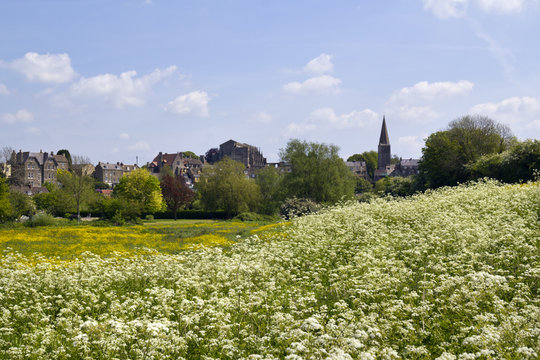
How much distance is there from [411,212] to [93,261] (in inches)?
474

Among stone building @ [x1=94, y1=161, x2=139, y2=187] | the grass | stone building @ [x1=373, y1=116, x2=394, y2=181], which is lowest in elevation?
the grass

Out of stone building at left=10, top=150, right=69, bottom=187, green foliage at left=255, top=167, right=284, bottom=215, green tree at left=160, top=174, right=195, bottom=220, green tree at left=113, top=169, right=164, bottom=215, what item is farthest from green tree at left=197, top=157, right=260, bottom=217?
stone building at left=10, top=150, right=69, bottom=187

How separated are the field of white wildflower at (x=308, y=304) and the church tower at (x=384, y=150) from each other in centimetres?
15286

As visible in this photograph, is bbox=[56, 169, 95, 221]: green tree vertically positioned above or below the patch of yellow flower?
above

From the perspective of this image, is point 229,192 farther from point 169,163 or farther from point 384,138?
point 384,138

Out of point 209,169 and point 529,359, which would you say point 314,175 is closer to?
point 209,169

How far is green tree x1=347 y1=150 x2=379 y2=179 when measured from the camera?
17500 cm

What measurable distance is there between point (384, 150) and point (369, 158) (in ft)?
41.6

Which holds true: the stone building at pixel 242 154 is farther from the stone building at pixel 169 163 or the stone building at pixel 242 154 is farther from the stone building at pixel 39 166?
the stone building at pixel 39 166

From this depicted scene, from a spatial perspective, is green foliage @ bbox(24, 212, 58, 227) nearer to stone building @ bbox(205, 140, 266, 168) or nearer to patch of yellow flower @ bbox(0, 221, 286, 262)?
patch of yellow flower @ bbox(0, 221, 286, 262)

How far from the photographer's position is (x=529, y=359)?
567 centimetres

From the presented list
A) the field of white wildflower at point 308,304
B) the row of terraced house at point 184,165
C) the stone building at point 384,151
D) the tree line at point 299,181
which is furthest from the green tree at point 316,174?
the stone building at point 384,151

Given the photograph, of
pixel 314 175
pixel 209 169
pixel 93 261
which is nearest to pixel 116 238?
pixel 93 261

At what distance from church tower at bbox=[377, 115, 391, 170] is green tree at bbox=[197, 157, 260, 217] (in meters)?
108
